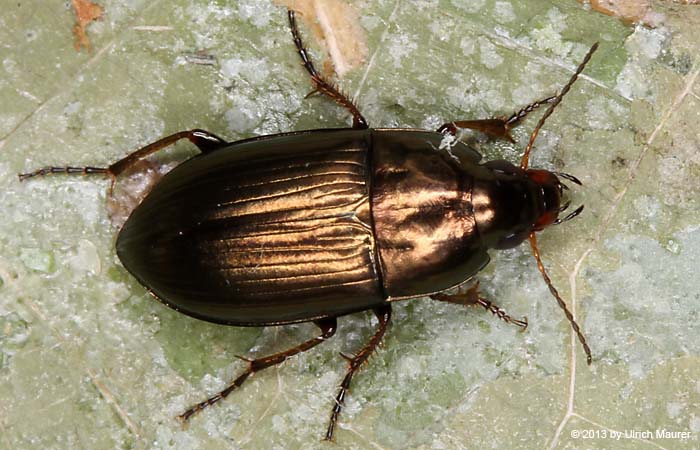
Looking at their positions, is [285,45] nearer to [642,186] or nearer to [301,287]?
[301,287]

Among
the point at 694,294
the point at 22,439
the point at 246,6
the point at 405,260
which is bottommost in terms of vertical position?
the point at 22,439

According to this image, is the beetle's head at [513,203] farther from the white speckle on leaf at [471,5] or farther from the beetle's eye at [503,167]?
the white speckle on leaf at [471,5]

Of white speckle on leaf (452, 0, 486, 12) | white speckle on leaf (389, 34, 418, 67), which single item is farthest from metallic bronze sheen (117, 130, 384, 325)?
white speckle on leaf (452, 0, 486, 12)

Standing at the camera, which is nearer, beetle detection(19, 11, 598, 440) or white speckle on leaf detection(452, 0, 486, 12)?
beetle detection(19, 11, 598, 440)

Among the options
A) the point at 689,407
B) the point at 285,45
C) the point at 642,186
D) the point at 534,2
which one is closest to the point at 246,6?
the point at 285,45

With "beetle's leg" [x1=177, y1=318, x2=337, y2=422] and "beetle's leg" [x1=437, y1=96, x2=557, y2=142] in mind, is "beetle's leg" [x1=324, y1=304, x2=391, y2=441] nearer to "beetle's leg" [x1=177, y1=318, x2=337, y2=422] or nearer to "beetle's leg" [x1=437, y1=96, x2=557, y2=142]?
"beetle's leg" [x1=177, y1=318, x2=337, y2=422]

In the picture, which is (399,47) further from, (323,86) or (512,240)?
(512,240)

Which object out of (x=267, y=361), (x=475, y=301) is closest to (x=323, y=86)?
(x=475, y=301)
